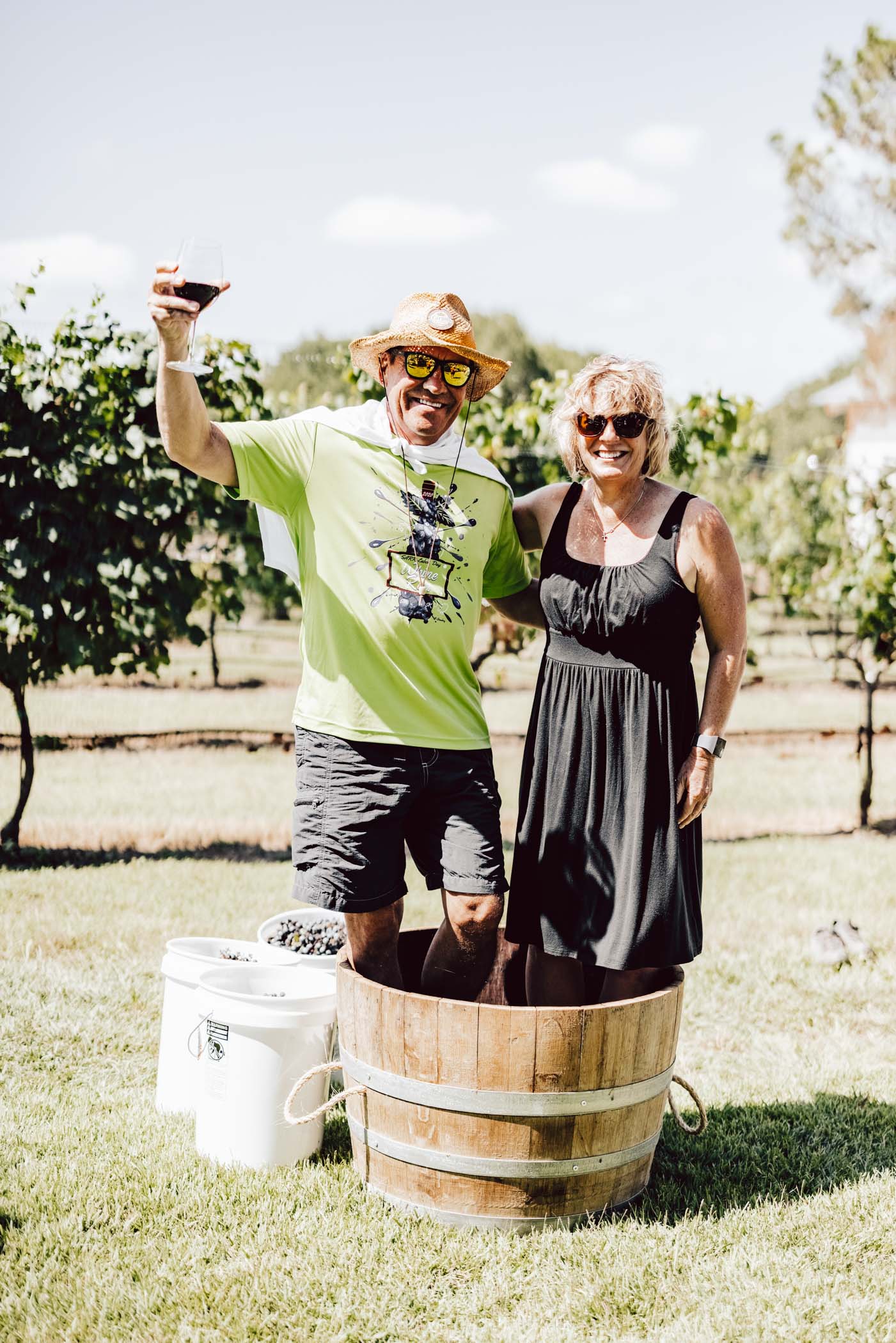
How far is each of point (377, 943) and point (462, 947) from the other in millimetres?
231

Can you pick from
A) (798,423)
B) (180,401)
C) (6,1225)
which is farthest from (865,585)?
(798,423)

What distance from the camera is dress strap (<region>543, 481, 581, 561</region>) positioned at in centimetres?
326

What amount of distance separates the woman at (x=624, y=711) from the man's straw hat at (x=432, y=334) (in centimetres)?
28

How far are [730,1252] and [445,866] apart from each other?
1167mm

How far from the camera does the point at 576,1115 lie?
286cm

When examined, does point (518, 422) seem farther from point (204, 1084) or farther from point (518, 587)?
point (204, 1084)

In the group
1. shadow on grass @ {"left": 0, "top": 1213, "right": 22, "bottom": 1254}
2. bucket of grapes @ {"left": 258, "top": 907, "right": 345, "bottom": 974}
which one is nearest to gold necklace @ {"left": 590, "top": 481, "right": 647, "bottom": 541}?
bucket of grapes @ {"left": 258, "top": 907, "right": 345, "bottom": 974}

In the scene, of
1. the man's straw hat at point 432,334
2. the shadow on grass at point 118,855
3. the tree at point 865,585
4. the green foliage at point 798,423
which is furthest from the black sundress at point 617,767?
the green foliage at point 798,423

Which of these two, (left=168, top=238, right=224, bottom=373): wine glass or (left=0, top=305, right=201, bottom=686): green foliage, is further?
(left=0, top=305, right=201, bottom=686): green foliage

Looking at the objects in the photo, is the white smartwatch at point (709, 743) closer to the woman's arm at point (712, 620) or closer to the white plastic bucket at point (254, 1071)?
the woman's arm at point (712, 620)

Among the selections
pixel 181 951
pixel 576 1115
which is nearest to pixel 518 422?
pixel 181 951

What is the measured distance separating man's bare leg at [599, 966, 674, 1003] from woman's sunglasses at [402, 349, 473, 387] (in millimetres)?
1644

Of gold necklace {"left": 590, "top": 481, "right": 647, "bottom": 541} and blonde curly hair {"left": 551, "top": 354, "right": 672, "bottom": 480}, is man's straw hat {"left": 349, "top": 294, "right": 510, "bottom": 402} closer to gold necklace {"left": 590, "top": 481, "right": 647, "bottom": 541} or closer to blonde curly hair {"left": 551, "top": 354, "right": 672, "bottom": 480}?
blonde curly hair {"left": 551, "top": 354, "right": 672, "bottom": 480}

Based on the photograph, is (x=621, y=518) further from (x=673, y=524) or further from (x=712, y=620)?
(x=712, y=620)
